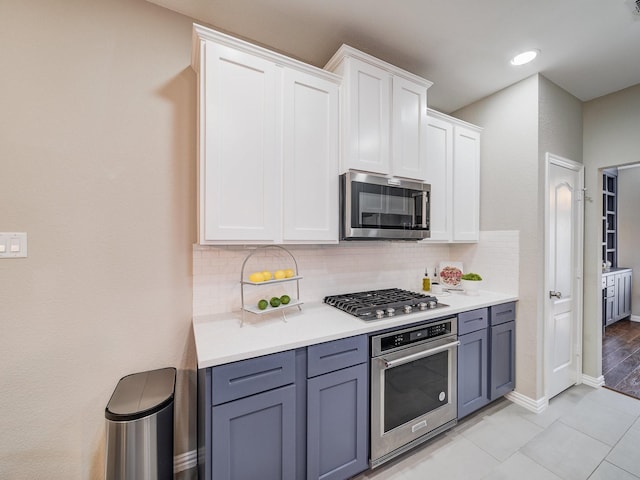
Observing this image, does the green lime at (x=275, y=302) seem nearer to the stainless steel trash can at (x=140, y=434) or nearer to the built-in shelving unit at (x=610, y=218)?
the stainless steel trash can at (x=140, y=434)

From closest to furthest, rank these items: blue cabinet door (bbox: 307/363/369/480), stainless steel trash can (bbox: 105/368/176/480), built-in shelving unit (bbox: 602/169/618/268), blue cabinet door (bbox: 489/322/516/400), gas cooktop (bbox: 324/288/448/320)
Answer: stainless steel trash can (bbox: 105/368/176/480) < blue cabinet door (bbox: 307/363/369/480) < gas cooktop (bbox: 324/288/448/320) < blue cabinet door (bbox: 489/322/516/400) < built-in shelving unit (bbox: 602/169/618/268)

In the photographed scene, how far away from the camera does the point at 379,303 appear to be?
77.3 inches

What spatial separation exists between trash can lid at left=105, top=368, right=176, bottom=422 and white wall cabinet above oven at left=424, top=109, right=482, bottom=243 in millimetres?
2243

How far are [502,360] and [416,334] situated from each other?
1162 mm

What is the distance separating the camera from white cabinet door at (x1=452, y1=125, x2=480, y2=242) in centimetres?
262

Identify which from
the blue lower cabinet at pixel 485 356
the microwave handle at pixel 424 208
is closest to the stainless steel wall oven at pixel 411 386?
the blue lower cabinet at pixel 485 356

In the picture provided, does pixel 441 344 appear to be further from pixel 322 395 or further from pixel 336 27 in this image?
pixel 336 27

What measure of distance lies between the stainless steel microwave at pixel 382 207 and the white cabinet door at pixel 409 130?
10cm

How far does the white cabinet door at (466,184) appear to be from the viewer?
8.58ft

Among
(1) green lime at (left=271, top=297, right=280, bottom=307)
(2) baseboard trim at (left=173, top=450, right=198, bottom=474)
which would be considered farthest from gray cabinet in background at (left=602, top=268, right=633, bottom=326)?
(2) baseboard trim at (left=173, top=450, right=198, bottom=474)

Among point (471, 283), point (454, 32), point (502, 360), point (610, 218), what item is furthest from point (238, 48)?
point (610, 218)

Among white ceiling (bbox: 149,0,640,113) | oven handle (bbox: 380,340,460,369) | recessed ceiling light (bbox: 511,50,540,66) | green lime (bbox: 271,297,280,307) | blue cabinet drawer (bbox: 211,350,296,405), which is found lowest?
oven handle (bbox: 380,340,460,369)

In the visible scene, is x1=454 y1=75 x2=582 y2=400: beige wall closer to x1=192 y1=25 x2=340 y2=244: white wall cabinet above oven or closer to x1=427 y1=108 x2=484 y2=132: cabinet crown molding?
x1=427 y1=108 x2=484 y2=132: cabinet crown molding

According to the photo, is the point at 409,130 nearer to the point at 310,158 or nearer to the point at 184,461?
the point at 310,158
